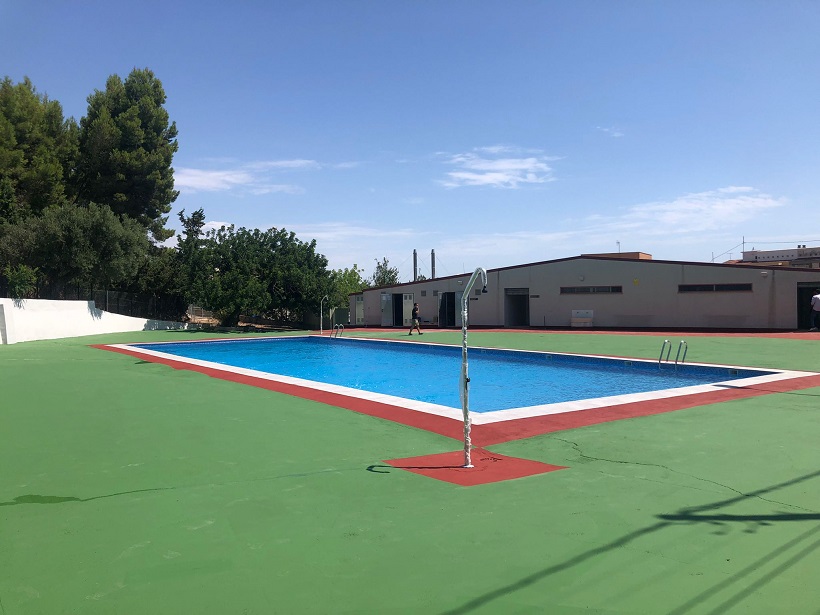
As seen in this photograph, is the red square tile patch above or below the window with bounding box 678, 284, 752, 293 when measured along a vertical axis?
below

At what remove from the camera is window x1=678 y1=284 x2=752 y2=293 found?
94.1 ft

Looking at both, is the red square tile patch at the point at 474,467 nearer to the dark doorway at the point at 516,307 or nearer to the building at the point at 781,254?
the dark doorway at the point at 516,307

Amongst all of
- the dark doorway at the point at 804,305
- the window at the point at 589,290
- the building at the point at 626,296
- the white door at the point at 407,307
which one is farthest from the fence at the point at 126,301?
the dark doorway at the point at 804,305

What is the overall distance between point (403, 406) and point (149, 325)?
30.7 meters

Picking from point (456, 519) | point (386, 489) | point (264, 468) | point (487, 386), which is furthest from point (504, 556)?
point (487, 386)

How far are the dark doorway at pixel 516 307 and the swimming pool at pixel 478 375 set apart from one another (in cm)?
1241

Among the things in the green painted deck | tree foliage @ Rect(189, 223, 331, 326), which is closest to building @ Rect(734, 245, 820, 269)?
tree foliage @ Rect(189, 223, 331, 326)

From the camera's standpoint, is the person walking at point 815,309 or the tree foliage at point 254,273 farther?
the tree foliage at point 254,273

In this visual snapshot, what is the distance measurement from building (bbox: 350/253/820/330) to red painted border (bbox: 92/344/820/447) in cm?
1821

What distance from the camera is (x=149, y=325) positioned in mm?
35969

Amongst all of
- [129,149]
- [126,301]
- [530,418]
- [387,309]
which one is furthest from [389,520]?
[129,149]

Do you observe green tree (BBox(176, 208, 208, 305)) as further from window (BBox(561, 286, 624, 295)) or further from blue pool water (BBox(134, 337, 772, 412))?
window (BBox(561, 286, 624, 295))

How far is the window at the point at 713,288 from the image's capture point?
1129 inches

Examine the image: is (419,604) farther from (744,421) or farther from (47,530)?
(744,421)
